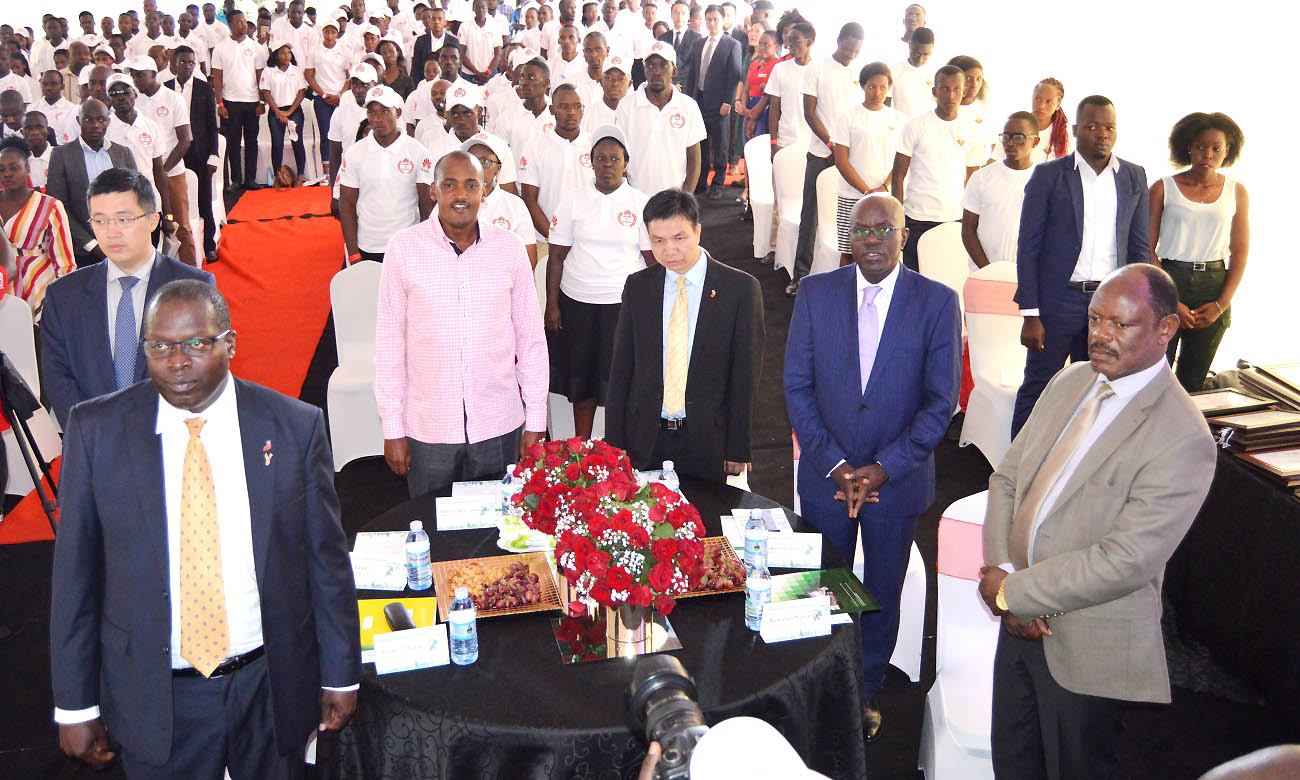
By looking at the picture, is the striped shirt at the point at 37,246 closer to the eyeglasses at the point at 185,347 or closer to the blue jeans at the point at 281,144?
the eyeglasses at the point at 185,347

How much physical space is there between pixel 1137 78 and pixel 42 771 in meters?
9.06

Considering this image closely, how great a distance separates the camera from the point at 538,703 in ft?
7.75

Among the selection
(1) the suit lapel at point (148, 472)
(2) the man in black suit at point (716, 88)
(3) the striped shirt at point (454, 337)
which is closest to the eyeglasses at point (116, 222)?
(3) the striped shirt at point (454, 337)

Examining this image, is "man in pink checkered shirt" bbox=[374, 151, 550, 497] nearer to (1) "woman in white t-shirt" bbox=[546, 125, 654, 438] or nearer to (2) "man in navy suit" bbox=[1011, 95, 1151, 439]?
(1) "woman in white t-shirt" bbox=[546, 125, 654, 438]

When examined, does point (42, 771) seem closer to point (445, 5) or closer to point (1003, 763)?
point (1003, 763)

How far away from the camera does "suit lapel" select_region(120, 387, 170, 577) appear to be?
7.27ft

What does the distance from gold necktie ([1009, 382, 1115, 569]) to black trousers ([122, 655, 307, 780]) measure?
73.9 inches

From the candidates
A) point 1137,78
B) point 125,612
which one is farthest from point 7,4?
point 125,612

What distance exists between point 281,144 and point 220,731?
11785 millimetres

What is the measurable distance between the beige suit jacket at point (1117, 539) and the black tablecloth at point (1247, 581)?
4.18 feet

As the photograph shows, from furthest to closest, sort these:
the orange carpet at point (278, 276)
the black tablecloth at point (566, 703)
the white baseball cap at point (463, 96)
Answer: the orange carpet at point (278, 276) → the white baseball cap at point (463, 96) → the black tablecloth at point (566, 703)

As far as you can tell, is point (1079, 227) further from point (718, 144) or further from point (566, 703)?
point (718, 144)

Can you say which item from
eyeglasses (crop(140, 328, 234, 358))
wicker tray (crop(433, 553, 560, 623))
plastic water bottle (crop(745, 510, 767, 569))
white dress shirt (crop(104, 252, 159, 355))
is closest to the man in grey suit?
plastic water bottle (crop(745, 510, 767, 569))

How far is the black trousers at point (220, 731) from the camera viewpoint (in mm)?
2348
